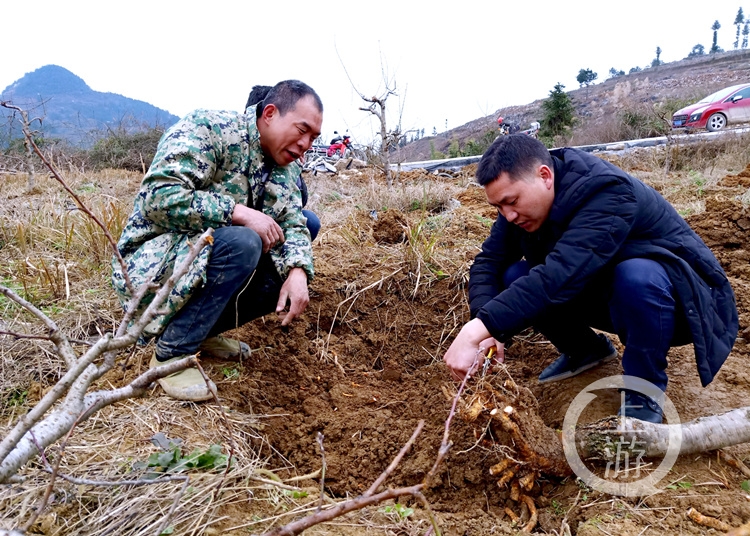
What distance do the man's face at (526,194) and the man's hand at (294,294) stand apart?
90 centimetres

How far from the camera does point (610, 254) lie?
5.55 ft

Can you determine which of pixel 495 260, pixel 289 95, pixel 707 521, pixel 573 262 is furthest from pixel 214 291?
pixel 707 521

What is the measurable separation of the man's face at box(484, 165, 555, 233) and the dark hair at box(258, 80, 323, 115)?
893 millimetres

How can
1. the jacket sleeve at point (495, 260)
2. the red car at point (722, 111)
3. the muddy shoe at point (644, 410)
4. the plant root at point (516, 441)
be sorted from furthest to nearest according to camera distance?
1. the red car at point (722, 111)
2. the jacket sleeve at point (495, 260)
3. the muddy shoe at point (644, 410)
4. the plant root at point (516, 441)

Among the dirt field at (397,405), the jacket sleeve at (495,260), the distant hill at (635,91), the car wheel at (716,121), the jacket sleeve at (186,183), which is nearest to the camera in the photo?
the dirt field at (397,405)

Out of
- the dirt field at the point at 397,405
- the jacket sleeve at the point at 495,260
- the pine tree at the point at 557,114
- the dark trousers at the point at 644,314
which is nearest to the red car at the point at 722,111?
the pine tree at the point at 557,114

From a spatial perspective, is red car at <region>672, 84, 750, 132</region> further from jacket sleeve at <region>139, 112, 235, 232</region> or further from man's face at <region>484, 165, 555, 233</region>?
jacket sleeve at <region>139, 112, 235, 232</region>

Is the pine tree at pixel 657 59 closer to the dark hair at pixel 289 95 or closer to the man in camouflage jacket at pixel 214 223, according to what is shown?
the dark hair at pixel 289 95

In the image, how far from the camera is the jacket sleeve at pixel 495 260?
82.9 inches

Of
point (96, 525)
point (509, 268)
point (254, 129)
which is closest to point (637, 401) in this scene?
point (509, 268)

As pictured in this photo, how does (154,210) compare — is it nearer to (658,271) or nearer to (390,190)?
(658,271)

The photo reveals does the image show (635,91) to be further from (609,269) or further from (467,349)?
(467,349)

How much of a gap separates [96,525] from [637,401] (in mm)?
1761

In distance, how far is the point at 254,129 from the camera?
219cm
